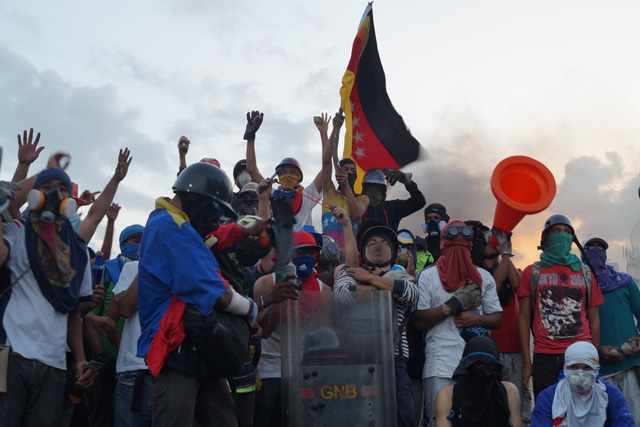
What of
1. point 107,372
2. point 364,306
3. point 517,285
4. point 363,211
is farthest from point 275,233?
point 363,211

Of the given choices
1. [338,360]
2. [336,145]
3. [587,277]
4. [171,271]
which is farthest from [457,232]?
[336,145]

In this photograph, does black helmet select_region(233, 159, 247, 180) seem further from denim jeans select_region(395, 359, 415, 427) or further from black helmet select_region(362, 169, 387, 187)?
denim jeans select_region(395, 359, 415, 427)

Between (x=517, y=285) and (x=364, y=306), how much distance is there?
225 centimetres

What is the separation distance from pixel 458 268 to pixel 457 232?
13.3 inches

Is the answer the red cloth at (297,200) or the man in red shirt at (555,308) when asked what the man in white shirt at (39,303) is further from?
the man in red shirt at (555,308)

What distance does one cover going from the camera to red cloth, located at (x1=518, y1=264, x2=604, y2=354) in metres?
6.69

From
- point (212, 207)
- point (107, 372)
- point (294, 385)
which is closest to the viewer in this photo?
point (212, 207)

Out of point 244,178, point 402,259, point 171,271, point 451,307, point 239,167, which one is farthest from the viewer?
point 239,167

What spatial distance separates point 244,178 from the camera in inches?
372

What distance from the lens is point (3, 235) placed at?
15.4 ft

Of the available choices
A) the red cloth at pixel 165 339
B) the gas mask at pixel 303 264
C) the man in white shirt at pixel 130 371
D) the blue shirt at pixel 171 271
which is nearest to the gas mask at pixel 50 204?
the blue shirt at pixel 171 271

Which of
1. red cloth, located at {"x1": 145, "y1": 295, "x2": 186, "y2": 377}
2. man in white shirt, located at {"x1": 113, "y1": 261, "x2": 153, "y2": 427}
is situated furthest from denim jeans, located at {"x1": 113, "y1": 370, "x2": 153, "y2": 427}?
red cloth, located at {"x1": 145, "y1": 295, "x2": 186, "y2": 377}

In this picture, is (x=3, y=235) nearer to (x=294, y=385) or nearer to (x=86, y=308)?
(x=86, y=308)

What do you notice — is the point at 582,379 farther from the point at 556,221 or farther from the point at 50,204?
the point at 50,204
